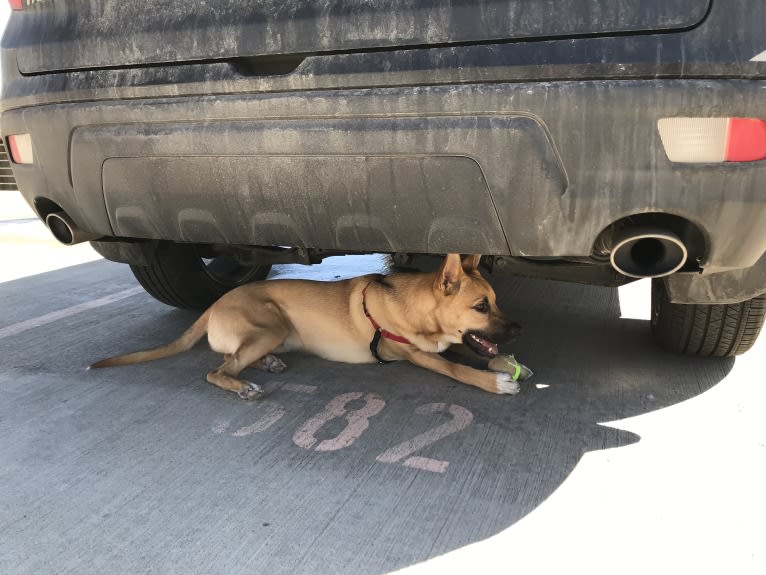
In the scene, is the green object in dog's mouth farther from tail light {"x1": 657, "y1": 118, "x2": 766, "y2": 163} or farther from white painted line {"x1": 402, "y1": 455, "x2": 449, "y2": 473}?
tail light {"x1": 657, "y1": 118, "x2": 766, "y2": 163}

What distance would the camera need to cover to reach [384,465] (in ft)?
7.00

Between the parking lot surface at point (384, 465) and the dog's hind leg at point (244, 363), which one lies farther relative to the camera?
the dog's hind leg at point (244, 363)

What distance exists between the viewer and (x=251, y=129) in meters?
2.00

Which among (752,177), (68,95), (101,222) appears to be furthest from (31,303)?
(752,177)

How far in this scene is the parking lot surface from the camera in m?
1.73

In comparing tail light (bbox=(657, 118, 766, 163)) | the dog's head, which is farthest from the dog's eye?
tail light (bbox=(657, 118, 766, 163))

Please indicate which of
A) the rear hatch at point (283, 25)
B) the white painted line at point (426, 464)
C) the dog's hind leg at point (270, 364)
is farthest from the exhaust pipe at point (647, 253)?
the dog's hind leg at point (270, 364)

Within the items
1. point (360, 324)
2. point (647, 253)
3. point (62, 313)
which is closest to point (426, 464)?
point (647, 253)

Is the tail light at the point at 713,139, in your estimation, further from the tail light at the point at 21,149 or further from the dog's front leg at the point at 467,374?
the tail light at the point at 21,149

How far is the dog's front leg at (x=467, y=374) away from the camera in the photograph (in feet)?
8.68

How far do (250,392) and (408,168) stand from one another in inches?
48.7

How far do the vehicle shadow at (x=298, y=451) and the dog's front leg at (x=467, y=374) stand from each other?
1.7 inches

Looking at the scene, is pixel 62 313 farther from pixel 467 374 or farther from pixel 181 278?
pixel 467 374

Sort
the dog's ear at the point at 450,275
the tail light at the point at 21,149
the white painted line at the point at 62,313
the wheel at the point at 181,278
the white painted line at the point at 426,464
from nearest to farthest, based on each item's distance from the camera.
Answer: the white painted line at the point at 426,464 → the tail light at the point at 21,149 → the dog's ear at the point at 450,275 → the wheel at the point at 181,278 → the white painted line at the point at 62,313
